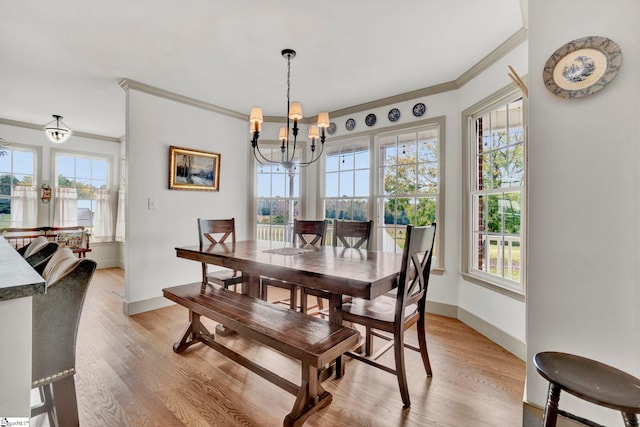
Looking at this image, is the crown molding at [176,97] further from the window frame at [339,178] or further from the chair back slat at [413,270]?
the chair back slat at [413,270]

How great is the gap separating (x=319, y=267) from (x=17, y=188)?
577cm

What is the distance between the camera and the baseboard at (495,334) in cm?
232

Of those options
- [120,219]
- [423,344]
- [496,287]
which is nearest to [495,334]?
[496,287]

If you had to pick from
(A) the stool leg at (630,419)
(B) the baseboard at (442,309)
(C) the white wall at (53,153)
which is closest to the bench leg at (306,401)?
(A) the stool leg at (630,419)

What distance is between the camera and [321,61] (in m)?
2.81

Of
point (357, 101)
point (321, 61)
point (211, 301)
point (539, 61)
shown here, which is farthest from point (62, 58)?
point (539, 61)

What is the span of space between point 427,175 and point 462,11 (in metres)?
1.70

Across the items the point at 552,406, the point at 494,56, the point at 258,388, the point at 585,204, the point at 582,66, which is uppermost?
the point at 494,56

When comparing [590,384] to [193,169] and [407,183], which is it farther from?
[193,169]

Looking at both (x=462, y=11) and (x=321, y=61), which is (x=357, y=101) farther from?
(x=462, y=11)

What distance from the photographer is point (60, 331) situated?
4.08 ft

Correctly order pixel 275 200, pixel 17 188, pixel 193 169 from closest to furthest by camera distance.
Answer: pixel 193 169
pixel 275 200
pixel 17 188

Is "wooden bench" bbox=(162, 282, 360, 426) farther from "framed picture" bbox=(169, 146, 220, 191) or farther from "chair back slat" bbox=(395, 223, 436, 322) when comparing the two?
"framed picture" bbox=(169, 146, 220, 191)

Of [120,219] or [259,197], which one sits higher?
[259,197]
